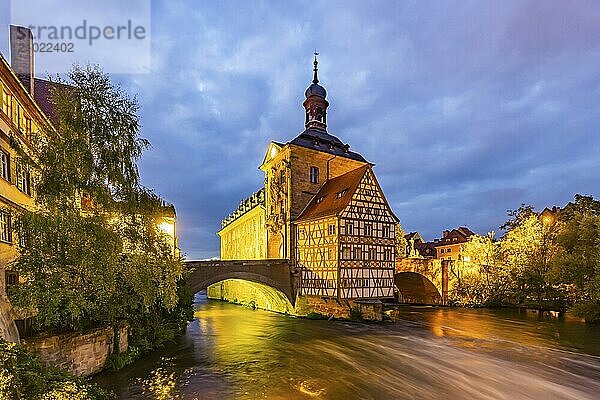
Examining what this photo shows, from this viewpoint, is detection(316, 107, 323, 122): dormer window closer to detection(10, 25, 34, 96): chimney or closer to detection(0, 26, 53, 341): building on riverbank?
detection(10, 25, 34, 96): chimney

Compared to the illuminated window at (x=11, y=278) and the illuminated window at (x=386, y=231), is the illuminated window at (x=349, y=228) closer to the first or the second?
the illuminated window at (x=386, y=231)

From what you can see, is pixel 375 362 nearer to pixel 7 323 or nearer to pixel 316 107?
pixel 7 323

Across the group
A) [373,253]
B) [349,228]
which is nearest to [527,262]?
[373,253]

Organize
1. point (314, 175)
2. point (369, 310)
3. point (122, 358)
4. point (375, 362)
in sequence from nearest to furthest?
point (122, 358) → point (375, 362) → point (369, 310) → point (314, 175)

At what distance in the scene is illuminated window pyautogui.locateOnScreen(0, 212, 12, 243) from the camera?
12344mm

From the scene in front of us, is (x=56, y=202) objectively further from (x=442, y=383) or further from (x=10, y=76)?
(x=442, y=383)

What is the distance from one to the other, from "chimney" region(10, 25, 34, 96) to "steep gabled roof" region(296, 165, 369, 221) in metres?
18.6

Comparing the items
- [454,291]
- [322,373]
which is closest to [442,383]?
[322,373]

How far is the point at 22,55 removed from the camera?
16078mm

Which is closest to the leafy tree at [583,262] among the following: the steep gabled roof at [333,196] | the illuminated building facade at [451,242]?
the steep gabled roof at [333,196]

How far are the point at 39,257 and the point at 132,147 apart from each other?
178 inches

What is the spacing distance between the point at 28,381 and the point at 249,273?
1990 centimetres

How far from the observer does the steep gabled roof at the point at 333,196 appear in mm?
27234

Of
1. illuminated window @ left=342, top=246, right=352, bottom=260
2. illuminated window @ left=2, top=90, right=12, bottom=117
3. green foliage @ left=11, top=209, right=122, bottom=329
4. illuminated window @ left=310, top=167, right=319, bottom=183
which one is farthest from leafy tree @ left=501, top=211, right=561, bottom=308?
illuminated window @ left=2, top=90, right=12, bottom=117
